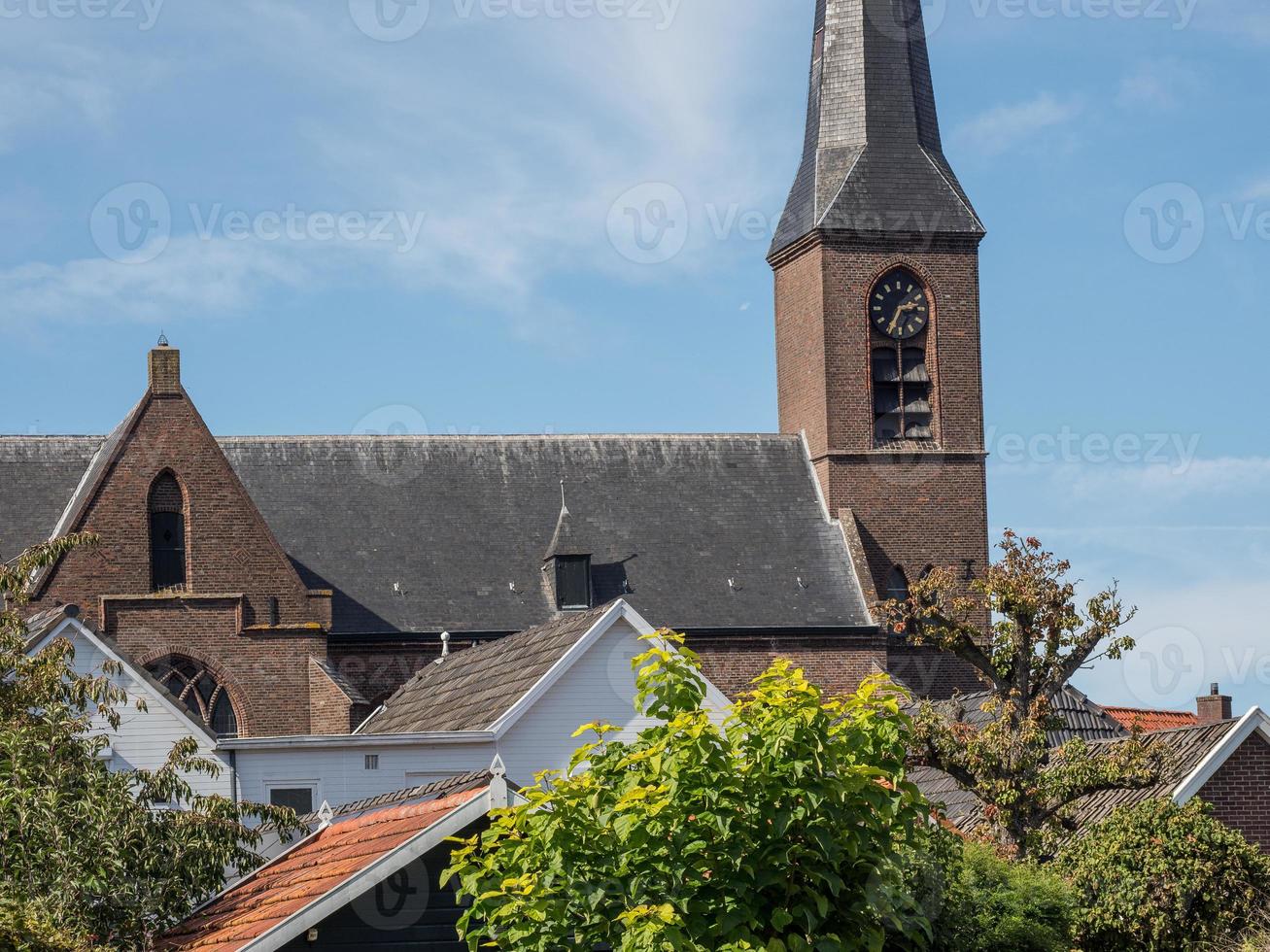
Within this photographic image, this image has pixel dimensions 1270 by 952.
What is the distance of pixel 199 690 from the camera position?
114ft

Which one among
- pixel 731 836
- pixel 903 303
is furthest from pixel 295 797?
pixel 903 303

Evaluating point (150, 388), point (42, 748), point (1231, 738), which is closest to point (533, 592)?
point (150, 388)

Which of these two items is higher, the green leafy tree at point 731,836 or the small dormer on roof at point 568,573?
the small dormer on roof at point 568,573

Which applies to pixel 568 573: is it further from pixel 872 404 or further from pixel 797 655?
pixel 872 404

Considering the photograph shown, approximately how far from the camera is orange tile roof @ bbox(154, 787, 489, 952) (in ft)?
38.0

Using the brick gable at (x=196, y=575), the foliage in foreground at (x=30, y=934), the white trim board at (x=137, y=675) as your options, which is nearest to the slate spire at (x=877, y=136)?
the brick gable at (x=196, y=575)

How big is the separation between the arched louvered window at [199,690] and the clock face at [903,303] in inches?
650

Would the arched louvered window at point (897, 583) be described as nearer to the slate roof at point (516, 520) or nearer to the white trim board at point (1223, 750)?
the slate roof at point (516, 520)

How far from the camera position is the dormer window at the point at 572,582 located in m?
38.0

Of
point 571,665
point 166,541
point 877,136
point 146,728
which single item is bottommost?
point 146,728

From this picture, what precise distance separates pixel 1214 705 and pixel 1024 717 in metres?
14.2

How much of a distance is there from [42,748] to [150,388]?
21996 mm

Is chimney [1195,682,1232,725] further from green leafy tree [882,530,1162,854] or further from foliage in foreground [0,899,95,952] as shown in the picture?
foliage in foreground [0,899,95,952]

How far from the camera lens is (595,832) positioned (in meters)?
10.6
